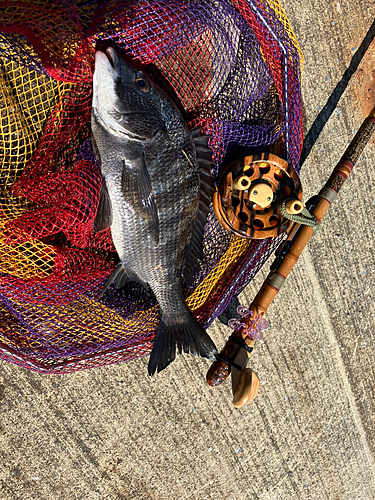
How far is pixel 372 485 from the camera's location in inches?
129

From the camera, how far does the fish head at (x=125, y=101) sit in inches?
65.4

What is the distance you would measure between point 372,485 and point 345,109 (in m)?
3.27

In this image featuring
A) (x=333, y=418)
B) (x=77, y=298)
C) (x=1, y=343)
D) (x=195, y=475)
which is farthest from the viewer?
(x=333, y=418)

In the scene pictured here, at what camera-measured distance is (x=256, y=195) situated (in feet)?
6.68

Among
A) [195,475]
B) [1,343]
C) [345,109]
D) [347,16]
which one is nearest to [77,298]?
[1,343]

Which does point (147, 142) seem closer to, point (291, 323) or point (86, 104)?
point (86, 104)

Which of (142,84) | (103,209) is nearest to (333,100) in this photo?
(142,84)

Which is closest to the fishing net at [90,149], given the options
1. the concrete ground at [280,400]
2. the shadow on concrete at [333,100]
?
the concrete ground at [280,400]

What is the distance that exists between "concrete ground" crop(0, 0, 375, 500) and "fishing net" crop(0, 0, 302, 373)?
0.48 m

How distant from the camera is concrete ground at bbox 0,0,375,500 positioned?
2.45 meters

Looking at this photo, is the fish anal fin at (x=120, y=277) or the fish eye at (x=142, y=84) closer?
the fish eye at (x=142, y=84)

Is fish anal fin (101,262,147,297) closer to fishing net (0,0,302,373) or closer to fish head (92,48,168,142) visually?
fishing net (0,0,302,373)

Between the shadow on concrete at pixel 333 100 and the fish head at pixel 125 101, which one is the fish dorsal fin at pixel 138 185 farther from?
the shadow on concrete at pixel 333 100

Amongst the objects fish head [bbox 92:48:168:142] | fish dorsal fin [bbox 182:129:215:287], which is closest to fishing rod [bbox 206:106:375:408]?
fish dorsal fin [bbox 182:129:215:287]
